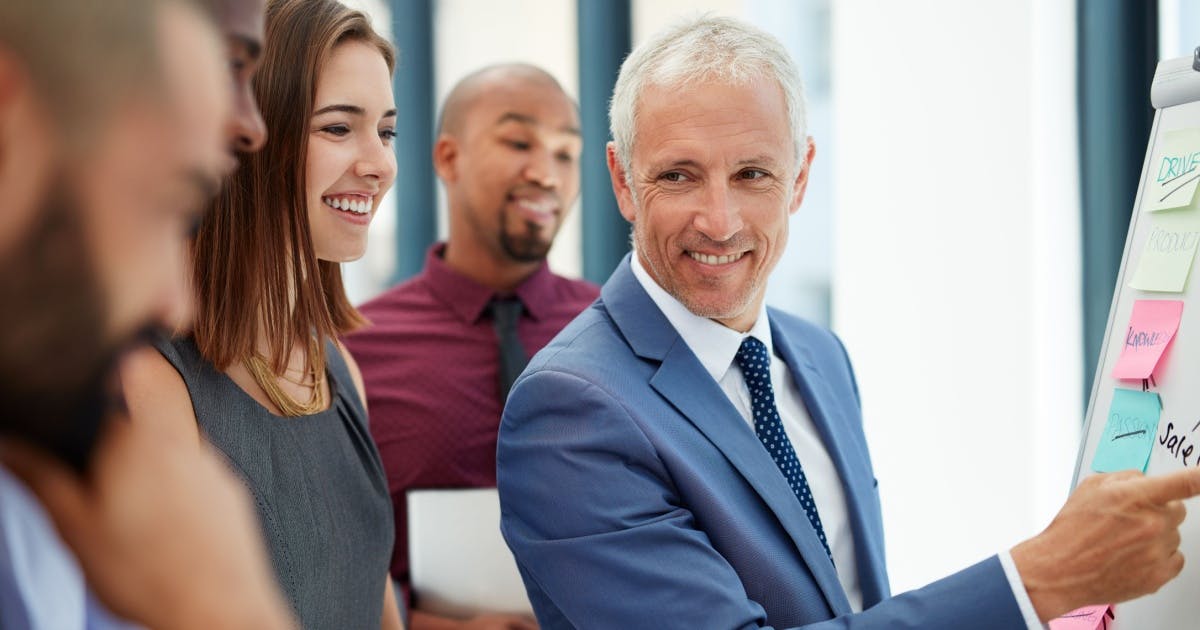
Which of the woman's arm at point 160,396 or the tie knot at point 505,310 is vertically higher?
the tie knot at point 505,310

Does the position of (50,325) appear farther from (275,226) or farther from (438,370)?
(438,370)

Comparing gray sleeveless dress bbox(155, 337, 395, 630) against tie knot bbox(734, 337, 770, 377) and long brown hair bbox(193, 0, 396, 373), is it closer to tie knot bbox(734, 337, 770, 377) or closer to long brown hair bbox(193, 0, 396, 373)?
long brown hair bbox(193, 0, 396, 373)

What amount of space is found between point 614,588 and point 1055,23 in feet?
6.92

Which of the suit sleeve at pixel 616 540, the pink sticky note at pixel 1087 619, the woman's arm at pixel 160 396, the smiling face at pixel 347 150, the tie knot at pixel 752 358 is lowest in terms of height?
the pink sticky note at pixel 1087 619

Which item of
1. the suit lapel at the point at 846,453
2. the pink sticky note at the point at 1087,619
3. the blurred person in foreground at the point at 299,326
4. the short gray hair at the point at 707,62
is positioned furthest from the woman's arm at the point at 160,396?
the pink sticky note at the point at 1087,619

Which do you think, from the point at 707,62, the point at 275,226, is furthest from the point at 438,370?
the point at 707,62

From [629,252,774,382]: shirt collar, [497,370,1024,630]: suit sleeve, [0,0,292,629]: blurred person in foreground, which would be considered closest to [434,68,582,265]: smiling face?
[629,252,774,382]: shirt collar

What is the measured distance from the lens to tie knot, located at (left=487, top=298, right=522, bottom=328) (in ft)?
8.30

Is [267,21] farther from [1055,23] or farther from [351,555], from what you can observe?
[1055,23]

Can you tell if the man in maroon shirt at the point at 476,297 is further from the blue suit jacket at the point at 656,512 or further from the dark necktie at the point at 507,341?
the blue suit jacket at the point at 656,512

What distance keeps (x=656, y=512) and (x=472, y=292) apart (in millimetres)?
1243

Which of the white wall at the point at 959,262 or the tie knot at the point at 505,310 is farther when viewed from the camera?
the white wall at the point at 959,262

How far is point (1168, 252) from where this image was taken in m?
1.44

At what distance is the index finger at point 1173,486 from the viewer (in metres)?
1.17
